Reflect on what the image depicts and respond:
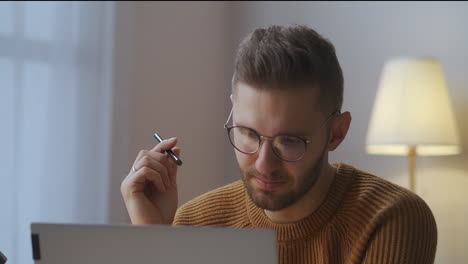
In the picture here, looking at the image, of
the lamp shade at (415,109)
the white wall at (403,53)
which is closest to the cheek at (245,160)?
the lamp shade at (415,109)

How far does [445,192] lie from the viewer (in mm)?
2824

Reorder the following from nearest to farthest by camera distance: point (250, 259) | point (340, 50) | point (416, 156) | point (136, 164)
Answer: point (250, 259)
point (136, 164)
point (416, 156)
point (340, 50)

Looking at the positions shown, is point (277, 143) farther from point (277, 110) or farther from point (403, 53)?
point (403, 53)

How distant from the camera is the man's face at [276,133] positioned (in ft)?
4.33

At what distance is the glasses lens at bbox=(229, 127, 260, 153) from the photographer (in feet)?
4.38

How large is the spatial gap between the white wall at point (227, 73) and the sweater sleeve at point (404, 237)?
1.49 metres

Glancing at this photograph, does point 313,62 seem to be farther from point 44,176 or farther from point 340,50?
point 340,50

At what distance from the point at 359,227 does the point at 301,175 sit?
0.15m

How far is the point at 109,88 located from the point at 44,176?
1.49ft

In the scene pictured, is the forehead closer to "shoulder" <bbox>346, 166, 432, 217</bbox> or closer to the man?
the man

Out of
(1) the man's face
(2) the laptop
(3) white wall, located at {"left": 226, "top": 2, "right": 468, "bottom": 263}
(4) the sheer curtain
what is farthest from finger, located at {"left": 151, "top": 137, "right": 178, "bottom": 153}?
(3) white wall, located at {"left": 226, "top": 2, "right": 468, "bottom": 263}

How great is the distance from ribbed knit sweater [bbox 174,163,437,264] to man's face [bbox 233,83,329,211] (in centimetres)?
8

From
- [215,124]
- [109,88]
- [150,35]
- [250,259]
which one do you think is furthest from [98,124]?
[250,259]

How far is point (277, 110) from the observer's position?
51.9 inches
